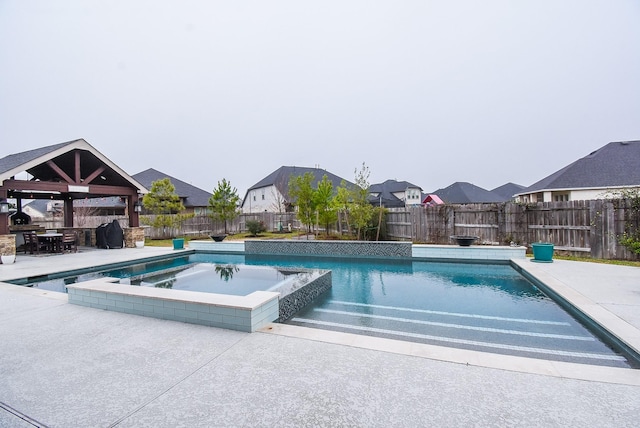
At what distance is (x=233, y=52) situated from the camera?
49.9 ft

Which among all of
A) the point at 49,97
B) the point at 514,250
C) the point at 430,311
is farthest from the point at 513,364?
the point at 49,97

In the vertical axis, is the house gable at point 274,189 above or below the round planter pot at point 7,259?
above

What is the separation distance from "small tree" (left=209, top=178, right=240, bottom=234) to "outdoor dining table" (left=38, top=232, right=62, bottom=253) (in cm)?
779

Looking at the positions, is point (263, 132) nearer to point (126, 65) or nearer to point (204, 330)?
point (126, 65)

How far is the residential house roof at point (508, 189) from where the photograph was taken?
116 feet

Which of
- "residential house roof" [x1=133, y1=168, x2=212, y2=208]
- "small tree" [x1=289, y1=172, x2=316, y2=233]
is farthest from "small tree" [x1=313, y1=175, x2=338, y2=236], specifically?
"residential house roof" [x1=133, y1=168, x2=212, y2=208]

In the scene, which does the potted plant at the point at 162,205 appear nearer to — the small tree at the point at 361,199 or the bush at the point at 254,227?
the bush at the point at 254,227

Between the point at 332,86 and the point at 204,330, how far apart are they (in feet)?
54.6

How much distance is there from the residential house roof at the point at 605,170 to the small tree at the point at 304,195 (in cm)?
1345

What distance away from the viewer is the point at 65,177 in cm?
1163

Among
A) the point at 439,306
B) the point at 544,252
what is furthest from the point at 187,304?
the point at 544,252

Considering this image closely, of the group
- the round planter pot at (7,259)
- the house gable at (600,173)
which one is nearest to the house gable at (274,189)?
the house gable at (600,173)

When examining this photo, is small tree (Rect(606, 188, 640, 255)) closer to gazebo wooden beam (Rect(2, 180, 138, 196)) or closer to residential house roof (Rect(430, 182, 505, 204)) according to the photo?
gazebo wooden beam (Rect(2, 180, 138, 196))

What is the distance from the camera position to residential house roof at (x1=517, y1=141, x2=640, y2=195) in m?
16.2
